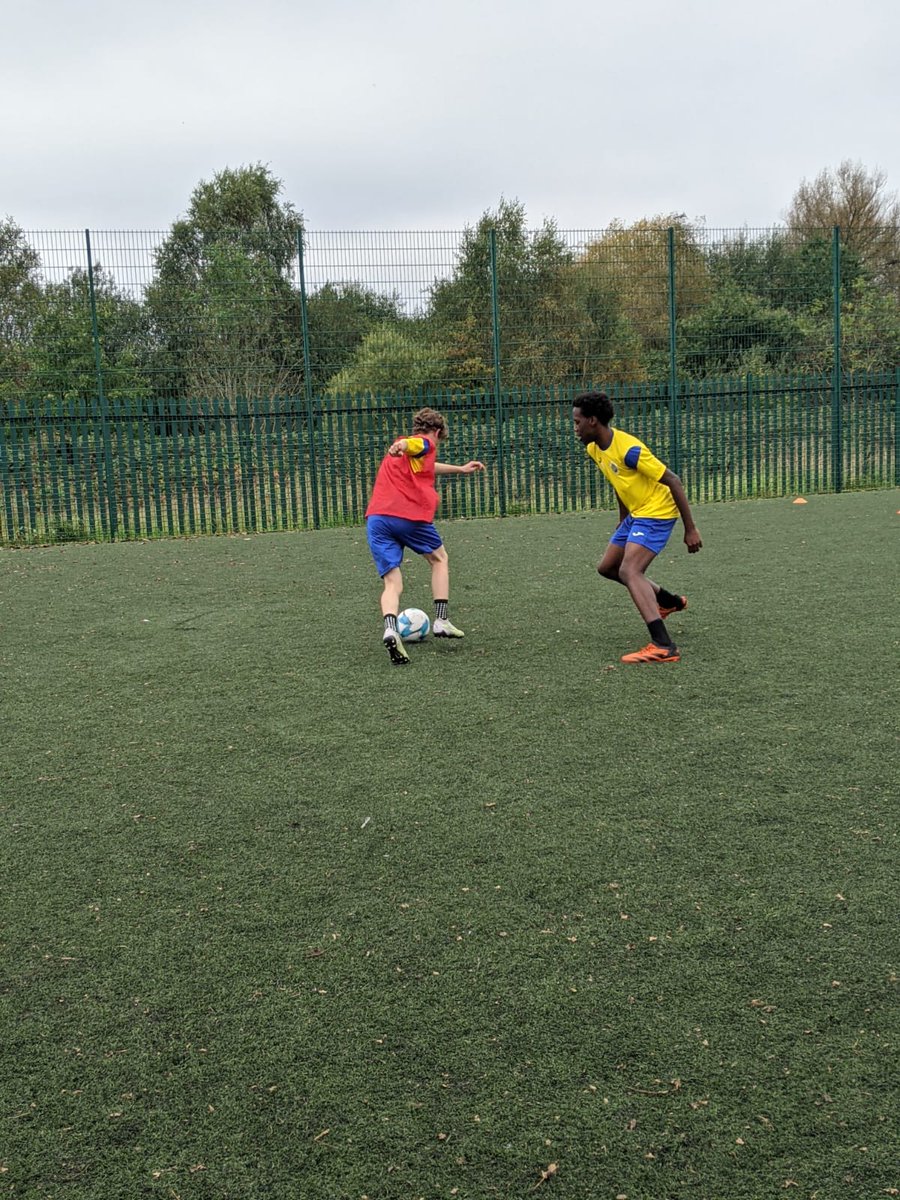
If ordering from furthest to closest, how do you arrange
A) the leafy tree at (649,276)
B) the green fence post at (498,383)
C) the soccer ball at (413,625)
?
1. the leafy tree at (649,276)
2. the green fence post at (498,383)
3. the soccer ball at (413,625)

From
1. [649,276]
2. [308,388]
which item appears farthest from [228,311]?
[649,276]

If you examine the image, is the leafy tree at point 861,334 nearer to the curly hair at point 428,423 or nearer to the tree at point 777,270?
the tree at point 777,270

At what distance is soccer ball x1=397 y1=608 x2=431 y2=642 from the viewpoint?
7402mm

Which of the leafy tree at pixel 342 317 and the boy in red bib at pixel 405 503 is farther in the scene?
the leafy tree at pixel 342 317

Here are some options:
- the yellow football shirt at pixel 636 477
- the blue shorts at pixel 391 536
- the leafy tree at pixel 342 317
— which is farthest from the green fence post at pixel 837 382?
the blue shorts at pixel 391 536

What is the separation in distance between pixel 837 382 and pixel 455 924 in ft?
56.1

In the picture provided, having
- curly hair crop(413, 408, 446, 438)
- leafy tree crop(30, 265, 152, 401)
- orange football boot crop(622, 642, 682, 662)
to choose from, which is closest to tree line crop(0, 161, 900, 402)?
leafy tree crop(30, 265, 152, 401)

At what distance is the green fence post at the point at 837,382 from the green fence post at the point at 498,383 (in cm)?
574

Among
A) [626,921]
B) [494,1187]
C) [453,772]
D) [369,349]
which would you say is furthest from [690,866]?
[369,349]

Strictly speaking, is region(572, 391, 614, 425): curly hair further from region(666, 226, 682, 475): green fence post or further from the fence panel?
region(666, 226, 682, 475): green fence post

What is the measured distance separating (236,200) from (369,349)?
940 inches

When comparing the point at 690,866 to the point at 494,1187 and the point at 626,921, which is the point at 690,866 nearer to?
the point at 626,921

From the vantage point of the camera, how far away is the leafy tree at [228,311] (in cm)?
1525

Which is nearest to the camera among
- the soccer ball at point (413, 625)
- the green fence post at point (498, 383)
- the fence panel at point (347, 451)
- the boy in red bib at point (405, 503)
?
the boy in red bib at point (405, 503)
